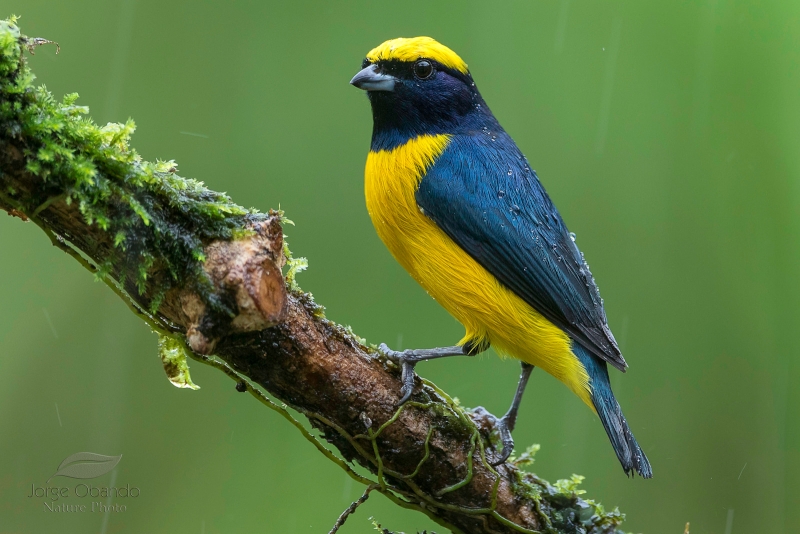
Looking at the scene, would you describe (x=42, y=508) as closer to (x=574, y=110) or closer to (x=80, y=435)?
(x=80, y=435)

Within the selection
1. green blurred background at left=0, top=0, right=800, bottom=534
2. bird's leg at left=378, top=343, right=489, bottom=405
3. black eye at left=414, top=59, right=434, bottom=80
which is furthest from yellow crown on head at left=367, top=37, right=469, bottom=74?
green blurred background at left=0, top=0, right=800, bottom=534

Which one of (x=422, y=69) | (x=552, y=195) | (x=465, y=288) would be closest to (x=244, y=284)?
(x=465, y=288)

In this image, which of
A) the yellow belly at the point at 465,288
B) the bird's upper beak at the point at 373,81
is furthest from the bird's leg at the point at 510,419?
the bird's upper beak at the point at 373,81

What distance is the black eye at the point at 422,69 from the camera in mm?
3662

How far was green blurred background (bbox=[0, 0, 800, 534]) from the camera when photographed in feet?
17.3

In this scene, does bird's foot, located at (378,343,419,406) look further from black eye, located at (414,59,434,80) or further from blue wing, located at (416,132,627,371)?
black eye, located at (414,59,434,80)

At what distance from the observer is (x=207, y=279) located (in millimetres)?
2027

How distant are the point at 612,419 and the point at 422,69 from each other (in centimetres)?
196

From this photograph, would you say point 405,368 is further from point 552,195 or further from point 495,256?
point 552,195

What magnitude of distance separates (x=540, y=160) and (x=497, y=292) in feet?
10.0

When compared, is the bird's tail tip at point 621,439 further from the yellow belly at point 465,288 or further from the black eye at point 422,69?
the black eye at point 422,69

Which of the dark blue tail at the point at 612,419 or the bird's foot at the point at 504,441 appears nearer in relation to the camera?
the bird's foot at the point at 504,441

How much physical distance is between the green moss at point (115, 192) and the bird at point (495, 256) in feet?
4.16

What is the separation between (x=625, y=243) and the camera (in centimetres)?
589
